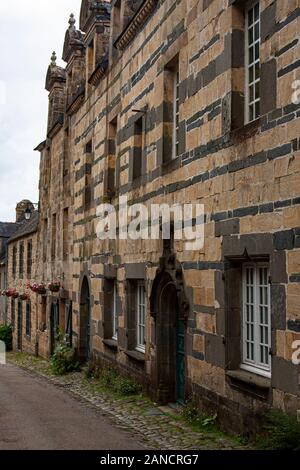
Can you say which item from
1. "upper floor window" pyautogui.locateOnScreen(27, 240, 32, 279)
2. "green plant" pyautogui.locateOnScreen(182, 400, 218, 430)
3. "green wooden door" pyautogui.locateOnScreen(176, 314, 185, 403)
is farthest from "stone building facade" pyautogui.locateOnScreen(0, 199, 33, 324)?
"green plant" pyautogui.locateOnScreen(182, 400, 218, 430)

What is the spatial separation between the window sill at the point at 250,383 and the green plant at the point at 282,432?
1.27 ft

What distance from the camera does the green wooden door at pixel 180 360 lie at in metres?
10.4

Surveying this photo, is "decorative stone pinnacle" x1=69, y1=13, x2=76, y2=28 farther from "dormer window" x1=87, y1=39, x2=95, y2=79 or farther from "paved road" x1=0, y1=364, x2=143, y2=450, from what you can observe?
"paved road" x1=0, y1=364, x2=143, y2=450

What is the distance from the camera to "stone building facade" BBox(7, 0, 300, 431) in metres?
7.03

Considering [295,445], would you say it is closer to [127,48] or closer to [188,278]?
[188,278]

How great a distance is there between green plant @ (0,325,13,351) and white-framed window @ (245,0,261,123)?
24.6 metres

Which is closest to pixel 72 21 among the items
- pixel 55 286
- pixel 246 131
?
pixel 55 286

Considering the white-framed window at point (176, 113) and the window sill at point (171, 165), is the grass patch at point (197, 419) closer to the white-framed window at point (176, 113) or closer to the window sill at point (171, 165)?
the window sill at point (171, 165)

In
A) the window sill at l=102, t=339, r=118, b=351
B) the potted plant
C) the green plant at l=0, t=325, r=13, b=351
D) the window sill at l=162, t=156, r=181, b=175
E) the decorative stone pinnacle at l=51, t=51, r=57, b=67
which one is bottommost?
the green plant at l=0, t=325, r=13, b=351

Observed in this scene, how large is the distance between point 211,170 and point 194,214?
866 millimetres

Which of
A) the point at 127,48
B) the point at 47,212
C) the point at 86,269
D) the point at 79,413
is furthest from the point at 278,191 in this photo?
the point at 47,212

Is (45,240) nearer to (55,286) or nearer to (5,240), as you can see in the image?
(55,286)

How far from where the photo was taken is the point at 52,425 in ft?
30.3

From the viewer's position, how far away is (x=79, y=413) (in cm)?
1046
